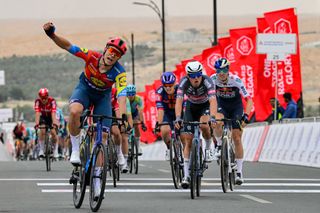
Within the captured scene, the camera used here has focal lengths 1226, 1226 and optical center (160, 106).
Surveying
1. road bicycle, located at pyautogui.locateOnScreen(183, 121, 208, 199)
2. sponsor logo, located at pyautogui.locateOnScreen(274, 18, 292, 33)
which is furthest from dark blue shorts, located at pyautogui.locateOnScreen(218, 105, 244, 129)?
sponsor logo, located at pyautogui.locateOnScreen(274, 18, 292, 33)

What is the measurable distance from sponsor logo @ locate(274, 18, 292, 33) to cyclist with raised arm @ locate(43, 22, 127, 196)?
27048 mm

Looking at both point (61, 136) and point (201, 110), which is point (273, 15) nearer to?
point (61, 136)

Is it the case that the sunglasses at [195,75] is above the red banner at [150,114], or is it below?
above

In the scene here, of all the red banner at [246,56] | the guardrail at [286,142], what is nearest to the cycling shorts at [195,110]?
the guardrail at [286,142]

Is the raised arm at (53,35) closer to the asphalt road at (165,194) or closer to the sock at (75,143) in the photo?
the sock at (75,143)

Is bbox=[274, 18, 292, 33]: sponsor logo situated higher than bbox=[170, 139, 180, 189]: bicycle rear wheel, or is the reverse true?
bbox=[274, 18, 292, 33]: sponsor logo

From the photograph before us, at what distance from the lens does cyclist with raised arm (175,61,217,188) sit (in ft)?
58.5

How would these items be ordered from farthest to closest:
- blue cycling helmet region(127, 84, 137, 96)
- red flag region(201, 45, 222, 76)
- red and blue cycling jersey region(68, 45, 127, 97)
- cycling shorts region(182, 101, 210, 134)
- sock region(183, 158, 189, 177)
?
1. red flag region(201, 45, 222, 76)
2. blue cycling helmet region(127, 84, 137, 96)
3. cycling shorts region(182, 101, 210, 134)
4. sock region(183, 158, 189, 177)
5. red and blue cycling jersey region(68, 45, 127, 97)

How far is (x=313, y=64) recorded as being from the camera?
647ft

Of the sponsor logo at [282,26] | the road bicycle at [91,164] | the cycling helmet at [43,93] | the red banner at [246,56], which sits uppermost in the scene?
the sponsor logo at [282,26]

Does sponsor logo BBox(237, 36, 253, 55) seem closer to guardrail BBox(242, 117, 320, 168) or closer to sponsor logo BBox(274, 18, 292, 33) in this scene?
sponsor logo BBox(274, 18, 292, 33)

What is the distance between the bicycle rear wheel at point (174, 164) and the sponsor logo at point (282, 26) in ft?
74.8

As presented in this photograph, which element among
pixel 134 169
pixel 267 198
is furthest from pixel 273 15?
pixel 267 198

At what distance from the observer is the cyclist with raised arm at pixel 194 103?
17828 millimetres
